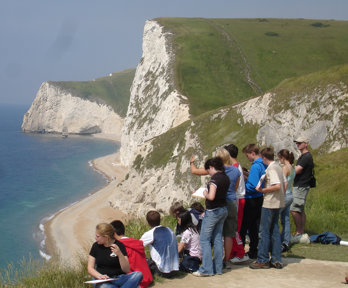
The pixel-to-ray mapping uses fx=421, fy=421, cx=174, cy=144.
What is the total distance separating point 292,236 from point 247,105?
118 feet

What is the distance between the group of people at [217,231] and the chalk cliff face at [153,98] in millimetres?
55105

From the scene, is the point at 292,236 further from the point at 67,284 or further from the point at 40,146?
the point at 40,146

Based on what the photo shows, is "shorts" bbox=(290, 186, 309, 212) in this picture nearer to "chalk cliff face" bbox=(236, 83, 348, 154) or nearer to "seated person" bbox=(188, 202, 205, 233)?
"seated person" bbox=(188, 202, 205, 233)

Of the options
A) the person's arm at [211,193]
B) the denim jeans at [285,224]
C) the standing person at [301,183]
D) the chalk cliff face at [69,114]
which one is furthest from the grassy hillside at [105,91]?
the person's arm at [211,193]

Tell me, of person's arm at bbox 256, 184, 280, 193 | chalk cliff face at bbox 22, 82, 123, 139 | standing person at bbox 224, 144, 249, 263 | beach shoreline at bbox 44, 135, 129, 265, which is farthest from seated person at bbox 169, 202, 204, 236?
chalk cliff face at bbox 22, 82, 123, 139

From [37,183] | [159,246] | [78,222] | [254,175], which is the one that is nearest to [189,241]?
[159,246]

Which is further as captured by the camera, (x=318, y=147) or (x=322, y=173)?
(x=318, y=147)

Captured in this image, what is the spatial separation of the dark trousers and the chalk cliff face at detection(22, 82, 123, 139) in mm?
153768

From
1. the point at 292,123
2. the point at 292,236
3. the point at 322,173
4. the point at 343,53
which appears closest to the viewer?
the point at 292,236

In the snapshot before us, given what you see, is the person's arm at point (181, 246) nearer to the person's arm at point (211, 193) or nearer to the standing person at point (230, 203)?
the standing person at point (230, 203)

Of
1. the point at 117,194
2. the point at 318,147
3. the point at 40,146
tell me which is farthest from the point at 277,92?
the point at 40,146

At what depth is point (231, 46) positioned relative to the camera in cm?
9888

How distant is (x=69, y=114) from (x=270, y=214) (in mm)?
159605

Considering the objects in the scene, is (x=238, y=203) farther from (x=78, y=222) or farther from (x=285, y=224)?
(x=78, y=222)
